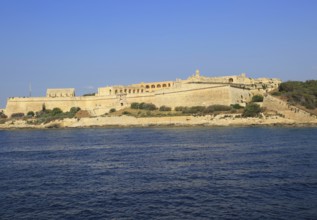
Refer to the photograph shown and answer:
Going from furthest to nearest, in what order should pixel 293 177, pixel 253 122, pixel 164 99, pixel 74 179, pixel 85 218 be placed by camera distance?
pixel 164 99 → pixel 253 122 → pixel 74 179 → pixel 293 177 → pixel 85 218

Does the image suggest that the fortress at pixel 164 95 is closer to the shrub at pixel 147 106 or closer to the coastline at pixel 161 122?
the shrub at pixel 147 106

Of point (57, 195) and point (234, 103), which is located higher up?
point (234, 103)

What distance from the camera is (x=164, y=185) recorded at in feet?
47.1

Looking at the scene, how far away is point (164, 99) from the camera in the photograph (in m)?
63.2

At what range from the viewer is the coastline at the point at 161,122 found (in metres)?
46.7

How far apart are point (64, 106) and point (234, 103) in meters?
32.3

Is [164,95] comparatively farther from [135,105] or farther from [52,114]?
[52,114]

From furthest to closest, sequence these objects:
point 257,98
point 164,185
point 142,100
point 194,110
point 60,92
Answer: point 60,92 → point 142,100 → point 257,98 → point 194,110 → point 164,185

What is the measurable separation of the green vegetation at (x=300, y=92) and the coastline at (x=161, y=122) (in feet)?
14.4

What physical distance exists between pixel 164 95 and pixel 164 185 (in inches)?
1938

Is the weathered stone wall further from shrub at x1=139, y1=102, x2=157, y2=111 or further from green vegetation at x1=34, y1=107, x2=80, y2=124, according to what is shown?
green vegetation at x1=34, y1=107, x2=80, y2=124

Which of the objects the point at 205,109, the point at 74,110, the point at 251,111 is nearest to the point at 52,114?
the point at 74,110

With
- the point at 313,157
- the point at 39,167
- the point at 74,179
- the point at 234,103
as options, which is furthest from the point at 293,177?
the point at 234,103

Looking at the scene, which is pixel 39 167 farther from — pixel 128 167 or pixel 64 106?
pixel 64 106
